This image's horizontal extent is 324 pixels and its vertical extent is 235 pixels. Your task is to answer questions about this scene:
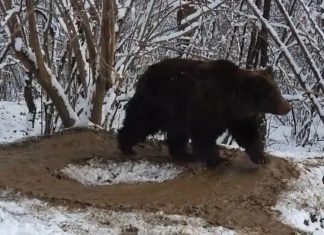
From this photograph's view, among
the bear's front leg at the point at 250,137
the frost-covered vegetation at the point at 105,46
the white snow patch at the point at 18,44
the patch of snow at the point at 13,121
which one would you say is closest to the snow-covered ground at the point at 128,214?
the bear's front leg at the point at 250,137

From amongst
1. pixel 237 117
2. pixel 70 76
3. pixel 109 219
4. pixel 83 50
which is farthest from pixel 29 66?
pixel 109 219

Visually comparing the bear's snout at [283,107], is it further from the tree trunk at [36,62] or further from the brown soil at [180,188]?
the tree trunk at [36,62]

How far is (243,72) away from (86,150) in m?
1.53

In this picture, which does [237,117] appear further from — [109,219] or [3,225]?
[3,225]

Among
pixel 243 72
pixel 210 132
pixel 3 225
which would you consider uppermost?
pixel 243 72

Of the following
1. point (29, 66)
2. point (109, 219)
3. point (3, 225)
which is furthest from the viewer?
point (29, 66)

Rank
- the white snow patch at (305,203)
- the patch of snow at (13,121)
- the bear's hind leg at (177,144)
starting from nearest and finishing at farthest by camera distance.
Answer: the white snow patch at (305,203), the bear's hind leg at (177,144), the patch of snow at (13,121)

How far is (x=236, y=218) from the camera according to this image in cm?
399

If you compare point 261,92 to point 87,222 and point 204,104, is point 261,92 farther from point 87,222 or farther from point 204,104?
point 87,222

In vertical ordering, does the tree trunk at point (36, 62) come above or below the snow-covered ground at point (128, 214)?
above

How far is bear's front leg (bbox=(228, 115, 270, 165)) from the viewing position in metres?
4.84

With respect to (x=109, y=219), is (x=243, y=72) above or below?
above

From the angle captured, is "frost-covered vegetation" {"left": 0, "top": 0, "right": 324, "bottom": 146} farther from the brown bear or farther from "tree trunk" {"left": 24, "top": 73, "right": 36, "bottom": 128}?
the brown bear

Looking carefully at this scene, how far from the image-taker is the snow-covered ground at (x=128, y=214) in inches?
144
